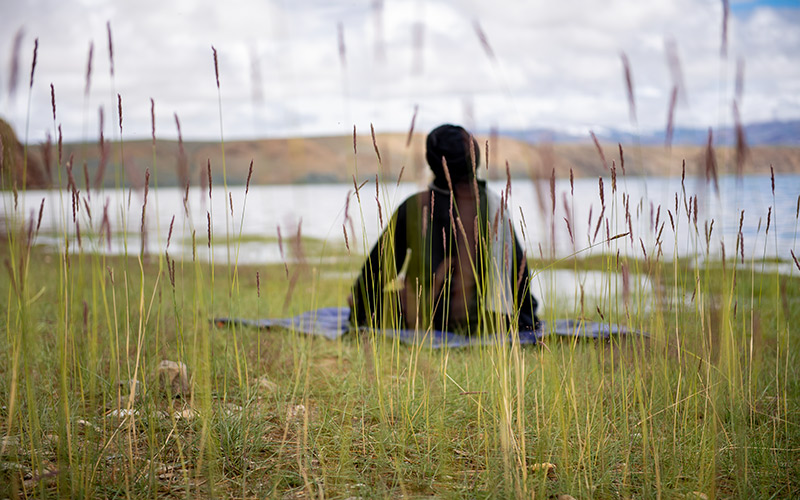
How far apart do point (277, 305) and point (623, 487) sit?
3321 millimetres

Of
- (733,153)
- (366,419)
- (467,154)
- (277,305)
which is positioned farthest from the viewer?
(277,305)

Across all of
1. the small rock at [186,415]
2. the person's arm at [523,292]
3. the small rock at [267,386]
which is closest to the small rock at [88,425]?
the small rock at [186,415]

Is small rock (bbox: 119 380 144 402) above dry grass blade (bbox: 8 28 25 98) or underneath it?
underneath

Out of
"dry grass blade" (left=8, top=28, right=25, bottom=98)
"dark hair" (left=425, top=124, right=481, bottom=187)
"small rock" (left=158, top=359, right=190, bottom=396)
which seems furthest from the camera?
"dark hair" (left=425, top=124, right=481, bottom=187)

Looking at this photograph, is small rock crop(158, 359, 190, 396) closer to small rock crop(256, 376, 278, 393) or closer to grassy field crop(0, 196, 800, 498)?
grassy field crop(0, 196, 800, 498)

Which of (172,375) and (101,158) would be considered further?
(172,375)

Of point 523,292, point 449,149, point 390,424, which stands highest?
point 449,149

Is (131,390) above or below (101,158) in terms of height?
below

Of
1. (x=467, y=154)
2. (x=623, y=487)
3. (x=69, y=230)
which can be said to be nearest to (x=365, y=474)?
(x=623, y=487)

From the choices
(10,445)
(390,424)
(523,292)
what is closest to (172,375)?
(10,445)

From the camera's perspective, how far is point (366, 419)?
183 centimetres

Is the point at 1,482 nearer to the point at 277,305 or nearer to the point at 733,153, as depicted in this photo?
the point at 733,153

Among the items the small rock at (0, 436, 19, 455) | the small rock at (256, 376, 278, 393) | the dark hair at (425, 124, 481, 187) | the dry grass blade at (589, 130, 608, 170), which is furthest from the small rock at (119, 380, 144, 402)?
the dark hair at (425, 124, 481, 187)

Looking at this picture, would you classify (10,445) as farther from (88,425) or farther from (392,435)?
(392,435)
